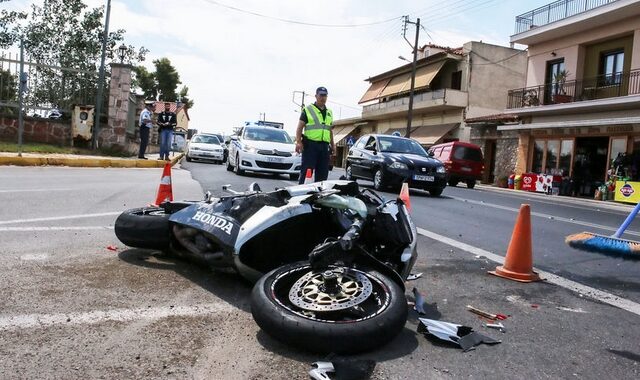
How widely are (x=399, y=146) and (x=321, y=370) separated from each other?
11796 mm

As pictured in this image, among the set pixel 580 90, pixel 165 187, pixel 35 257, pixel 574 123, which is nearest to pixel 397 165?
pixel 165 187

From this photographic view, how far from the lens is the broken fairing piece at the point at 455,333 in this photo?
295 centimetres

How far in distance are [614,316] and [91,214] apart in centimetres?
562

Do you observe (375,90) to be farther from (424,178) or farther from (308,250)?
(308,250)

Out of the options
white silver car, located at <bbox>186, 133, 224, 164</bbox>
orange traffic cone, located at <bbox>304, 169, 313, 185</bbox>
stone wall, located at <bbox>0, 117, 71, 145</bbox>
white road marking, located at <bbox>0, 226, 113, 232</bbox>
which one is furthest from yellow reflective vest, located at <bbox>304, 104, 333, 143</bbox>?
white silver car, located at <bbox>186, 133, 224, 164</bbox>

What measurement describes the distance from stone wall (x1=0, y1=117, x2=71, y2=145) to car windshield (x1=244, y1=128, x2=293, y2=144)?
611cm

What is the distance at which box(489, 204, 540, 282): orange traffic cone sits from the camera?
4.64 metres

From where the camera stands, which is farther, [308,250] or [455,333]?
[308,250]

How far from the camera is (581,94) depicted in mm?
25688

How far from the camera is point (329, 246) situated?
3.17 metres

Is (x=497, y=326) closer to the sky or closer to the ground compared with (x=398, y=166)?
closer to the ground

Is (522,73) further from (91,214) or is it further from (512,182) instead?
(91,214)

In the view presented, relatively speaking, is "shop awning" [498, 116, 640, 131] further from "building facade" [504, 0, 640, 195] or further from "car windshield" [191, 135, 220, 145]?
"car windshield" [191, 135, 220, 145]

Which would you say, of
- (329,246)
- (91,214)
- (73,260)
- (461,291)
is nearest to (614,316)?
(461,291)
